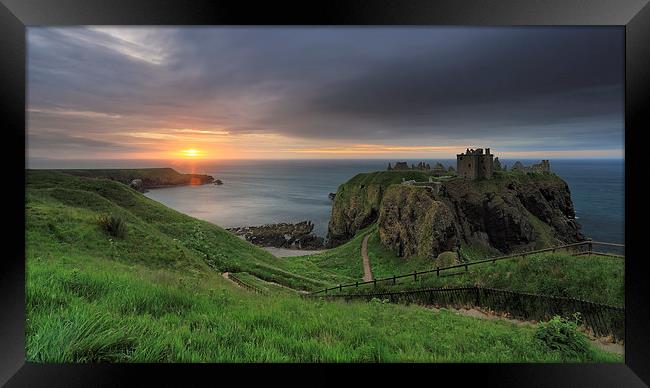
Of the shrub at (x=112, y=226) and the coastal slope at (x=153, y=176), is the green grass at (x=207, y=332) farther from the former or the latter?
the coastal slope at (x=153, y=176)

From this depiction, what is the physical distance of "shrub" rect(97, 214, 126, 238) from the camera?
275 inches

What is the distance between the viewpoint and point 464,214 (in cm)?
1329

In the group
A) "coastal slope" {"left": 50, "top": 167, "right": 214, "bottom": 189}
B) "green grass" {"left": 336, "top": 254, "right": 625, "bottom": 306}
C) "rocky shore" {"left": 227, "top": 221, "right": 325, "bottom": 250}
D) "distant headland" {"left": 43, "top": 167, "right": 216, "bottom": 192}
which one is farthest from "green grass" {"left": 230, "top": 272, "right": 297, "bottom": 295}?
"green grass" {"left": 336, "top": 254, "right": 625, "bottom": 306}

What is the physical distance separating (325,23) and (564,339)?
13.0 ft

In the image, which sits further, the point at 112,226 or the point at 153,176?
the point at 153,176

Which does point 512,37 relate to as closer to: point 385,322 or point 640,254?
point 640,254

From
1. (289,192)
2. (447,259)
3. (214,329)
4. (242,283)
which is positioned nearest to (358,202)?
(447,259)

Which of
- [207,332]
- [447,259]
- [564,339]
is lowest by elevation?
[447,259]

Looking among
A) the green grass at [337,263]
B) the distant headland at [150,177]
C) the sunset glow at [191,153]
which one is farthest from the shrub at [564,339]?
the distant headland at [150,177]

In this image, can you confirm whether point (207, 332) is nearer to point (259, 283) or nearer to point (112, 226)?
point (259, 283)

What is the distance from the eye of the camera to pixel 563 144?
243 inches

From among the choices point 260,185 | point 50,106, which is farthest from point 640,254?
point 50,106

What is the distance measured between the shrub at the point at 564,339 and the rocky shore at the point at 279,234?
6711mm

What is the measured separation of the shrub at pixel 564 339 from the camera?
3264mm
